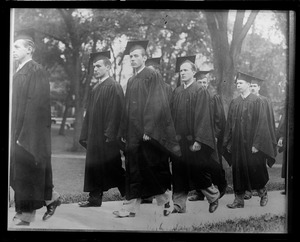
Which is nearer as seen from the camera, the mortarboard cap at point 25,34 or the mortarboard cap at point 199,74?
the mortarboard cap at point 25,34

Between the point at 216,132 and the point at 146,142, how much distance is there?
778mm

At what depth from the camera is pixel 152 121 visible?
4.84 meters

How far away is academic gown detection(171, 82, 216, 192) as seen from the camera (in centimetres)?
487

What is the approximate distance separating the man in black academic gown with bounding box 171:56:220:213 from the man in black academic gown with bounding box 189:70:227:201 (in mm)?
45

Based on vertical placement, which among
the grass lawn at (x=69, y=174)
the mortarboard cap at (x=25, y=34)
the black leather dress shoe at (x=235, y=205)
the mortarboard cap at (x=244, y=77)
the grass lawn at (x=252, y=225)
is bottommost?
A: the grass lawn at (x=252, y=225)

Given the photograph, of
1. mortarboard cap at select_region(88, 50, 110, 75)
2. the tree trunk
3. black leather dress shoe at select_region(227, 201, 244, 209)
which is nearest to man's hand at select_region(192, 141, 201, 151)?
the tree trunk

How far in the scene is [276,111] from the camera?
4871 millimetres

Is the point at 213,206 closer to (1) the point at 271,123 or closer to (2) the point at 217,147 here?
(2) the point at 217,147

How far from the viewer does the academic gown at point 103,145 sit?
4852 mm

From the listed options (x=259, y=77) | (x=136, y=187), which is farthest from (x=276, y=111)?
(x=136, y=187)

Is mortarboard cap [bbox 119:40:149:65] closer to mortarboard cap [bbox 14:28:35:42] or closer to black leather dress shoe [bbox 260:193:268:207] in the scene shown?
mortarboard cap [bbox 14:28:35:42]

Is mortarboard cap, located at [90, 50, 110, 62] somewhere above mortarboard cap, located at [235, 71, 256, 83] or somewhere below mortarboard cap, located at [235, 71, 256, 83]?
above

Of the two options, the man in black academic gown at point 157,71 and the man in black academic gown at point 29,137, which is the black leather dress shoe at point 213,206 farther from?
the man in black academic gown at point 29,137

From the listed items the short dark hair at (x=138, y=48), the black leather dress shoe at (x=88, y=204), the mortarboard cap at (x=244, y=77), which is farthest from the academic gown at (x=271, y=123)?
the black leather dress shoe at (x=88, y=204)
